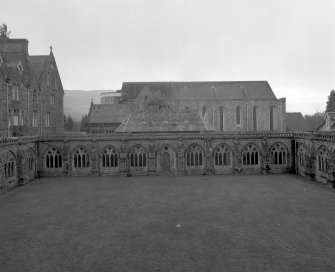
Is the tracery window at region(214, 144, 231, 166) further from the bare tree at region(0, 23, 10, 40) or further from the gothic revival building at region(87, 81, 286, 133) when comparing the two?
the bare tree at region(0, 23, 10, 40)

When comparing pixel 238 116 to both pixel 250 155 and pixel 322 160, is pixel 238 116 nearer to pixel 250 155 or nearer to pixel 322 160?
pixel 250 155

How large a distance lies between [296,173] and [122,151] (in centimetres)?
2063

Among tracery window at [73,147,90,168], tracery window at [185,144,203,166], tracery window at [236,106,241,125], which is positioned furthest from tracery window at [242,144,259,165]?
tracery window at [236,106,241,125]

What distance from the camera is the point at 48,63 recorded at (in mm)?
48375

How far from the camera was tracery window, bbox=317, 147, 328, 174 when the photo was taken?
2942cm

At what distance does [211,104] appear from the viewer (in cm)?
6500

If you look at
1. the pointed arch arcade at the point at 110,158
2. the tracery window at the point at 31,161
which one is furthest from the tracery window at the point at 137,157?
the tracery window at the point at 31,161

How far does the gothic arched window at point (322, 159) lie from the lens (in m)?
29.4

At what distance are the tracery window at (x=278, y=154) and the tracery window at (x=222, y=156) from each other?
5226 mm

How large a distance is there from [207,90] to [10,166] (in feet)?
153

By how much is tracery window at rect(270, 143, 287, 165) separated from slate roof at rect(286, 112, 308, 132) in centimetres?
3158

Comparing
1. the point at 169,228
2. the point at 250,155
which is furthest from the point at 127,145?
the point at 169,228

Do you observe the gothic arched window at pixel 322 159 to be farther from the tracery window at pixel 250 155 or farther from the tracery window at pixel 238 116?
the tracery window at pixel 238 116

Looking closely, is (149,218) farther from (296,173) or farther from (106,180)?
(296,173)
